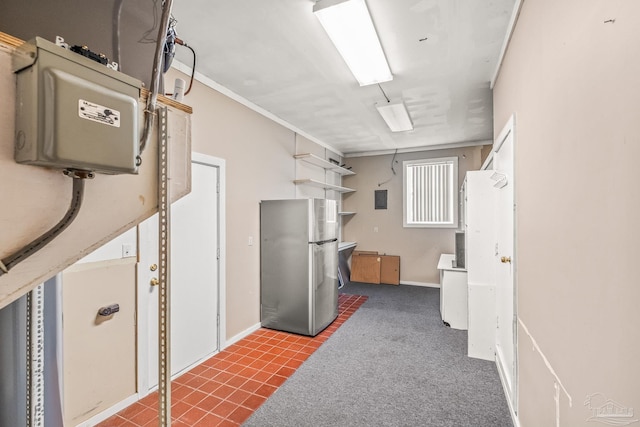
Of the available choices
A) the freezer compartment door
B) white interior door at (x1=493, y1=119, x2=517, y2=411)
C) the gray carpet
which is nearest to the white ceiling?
white interior door at (x1=493, y1=119, x2=517, y2=411)

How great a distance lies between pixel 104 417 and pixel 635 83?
313 cm

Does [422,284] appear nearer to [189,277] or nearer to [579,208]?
[189,277]

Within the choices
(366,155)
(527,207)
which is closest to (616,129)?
(527,207)

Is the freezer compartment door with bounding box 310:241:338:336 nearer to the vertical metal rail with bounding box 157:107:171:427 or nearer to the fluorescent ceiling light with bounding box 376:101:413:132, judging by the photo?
the fluorescent ceiling light with bounding box 376:101:413:132

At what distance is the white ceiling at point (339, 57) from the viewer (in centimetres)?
191

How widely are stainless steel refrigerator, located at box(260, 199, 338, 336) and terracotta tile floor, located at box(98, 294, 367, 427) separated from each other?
0.21 m

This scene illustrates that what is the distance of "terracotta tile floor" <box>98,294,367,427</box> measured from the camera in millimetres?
2035

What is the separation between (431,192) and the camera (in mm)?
5812

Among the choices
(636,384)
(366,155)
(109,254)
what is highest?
(366,155)

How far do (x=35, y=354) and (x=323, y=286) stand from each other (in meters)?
3.02

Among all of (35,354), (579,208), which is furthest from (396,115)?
(35,354)

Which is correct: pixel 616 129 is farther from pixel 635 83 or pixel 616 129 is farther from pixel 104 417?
pixel 104 417

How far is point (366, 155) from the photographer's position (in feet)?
20.6

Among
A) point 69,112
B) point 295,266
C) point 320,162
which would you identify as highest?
point 320,162
